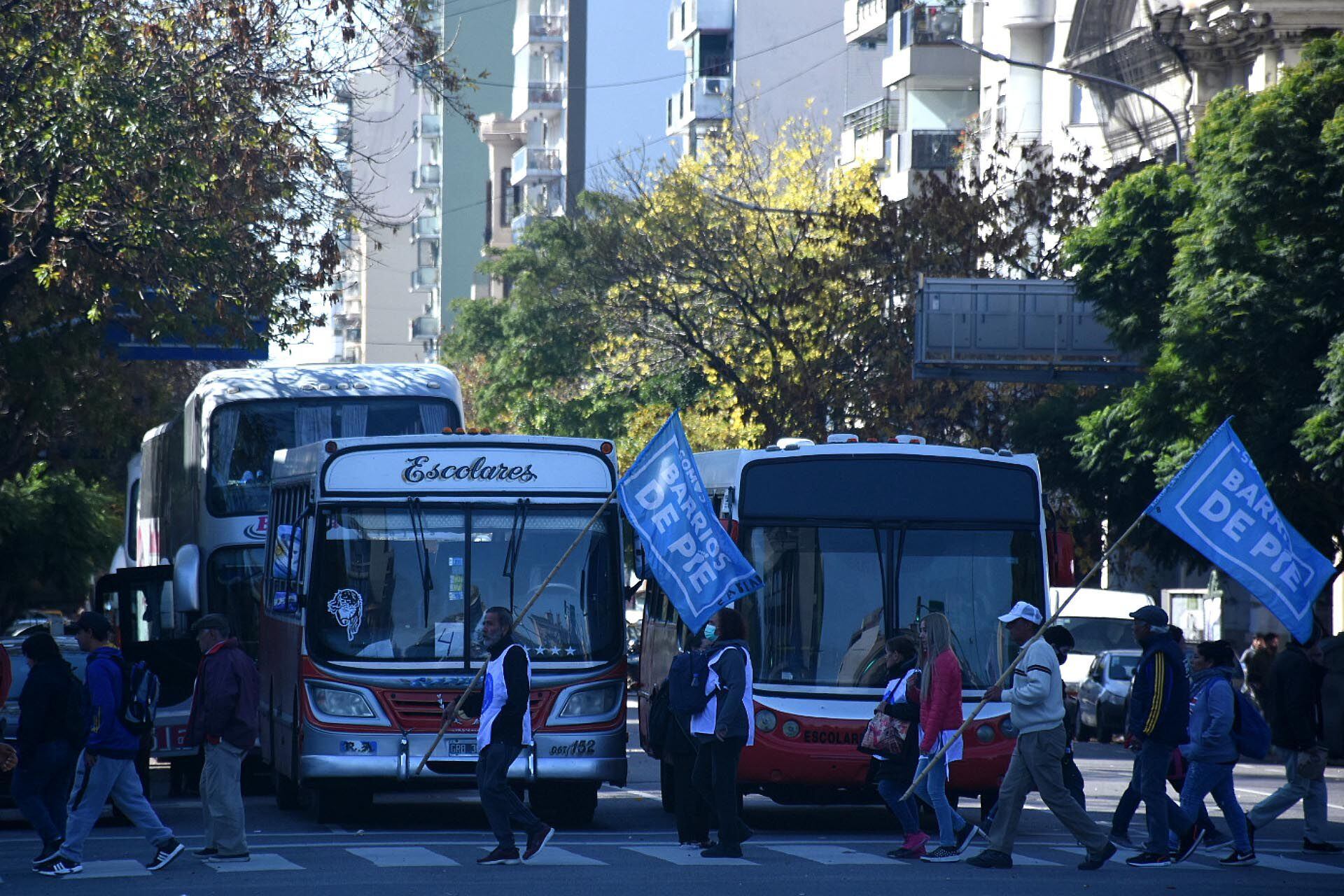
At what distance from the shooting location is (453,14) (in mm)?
101812

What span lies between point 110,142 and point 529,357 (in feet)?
121

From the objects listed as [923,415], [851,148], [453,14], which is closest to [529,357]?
[851,148]

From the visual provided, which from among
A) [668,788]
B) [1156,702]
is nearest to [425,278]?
[668,788]

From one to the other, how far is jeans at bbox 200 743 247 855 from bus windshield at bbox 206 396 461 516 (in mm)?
7900

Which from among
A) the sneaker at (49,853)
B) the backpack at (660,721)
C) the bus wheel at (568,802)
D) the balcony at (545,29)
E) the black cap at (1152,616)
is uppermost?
the balcony at (545,29)

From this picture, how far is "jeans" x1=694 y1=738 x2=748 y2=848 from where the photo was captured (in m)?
12.9

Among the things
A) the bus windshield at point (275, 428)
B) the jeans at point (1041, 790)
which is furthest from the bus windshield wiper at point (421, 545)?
the bus windshield at point (275, 428)

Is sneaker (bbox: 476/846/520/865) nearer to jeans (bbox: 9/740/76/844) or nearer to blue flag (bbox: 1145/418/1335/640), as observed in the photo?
jeans (bbox: 9/740/76/844)

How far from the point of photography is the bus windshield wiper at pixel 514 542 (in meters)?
15.4

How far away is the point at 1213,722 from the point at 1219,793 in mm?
481

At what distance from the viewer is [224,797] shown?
515 inches

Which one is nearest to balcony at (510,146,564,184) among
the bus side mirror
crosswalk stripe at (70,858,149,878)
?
the bus side mirror

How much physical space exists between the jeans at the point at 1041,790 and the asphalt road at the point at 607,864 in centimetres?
23

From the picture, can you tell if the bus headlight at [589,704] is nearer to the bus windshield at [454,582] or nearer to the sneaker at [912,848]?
the bus windshield at [454,582]
